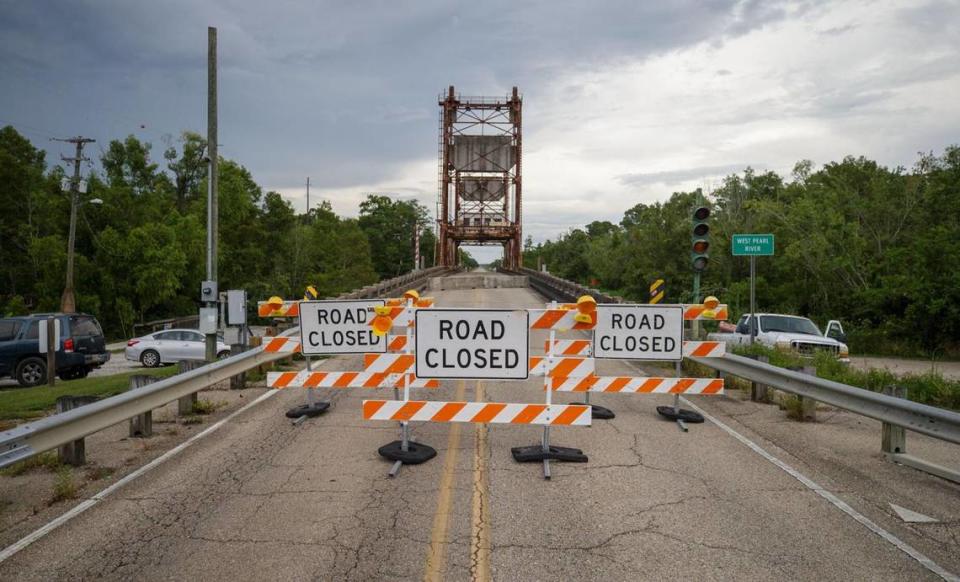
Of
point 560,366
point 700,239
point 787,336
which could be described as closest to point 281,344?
point 560,366

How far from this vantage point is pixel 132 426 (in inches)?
319

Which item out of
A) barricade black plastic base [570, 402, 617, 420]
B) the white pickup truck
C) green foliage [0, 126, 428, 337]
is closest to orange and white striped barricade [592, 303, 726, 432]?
barricade black plastic base [570, 402, 617, 420]

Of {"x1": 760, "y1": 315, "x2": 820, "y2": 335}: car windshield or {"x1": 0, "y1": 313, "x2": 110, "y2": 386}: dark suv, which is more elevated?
{"x1": 760, "y1": 315, "x2": 820, "y2": 335}: car windshield

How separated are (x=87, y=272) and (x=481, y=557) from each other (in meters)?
42.8

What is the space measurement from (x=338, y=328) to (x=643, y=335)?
4.32 meters

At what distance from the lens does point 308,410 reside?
934 cm

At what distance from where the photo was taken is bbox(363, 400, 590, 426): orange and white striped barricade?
6.83 meters

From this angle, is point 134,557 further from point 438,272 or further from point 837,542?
point 438,272

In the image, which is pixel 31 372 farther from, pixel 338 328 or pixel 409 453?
pixel 409 453

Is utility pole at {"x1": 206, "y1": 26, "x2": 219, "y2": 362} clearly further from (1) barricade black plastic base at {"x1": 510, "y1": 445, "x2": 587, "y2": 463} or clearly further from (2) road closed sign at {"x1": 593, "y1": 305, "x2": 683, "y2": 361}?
(1) barricade black plastic base at {"x1": 510, "y1": 445, "x2": 587, "y2": 463}

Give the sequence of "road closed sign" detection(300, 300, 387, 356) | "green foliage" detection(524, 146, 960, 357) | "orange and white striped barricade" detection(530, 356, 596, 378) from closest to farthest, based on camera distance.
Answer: "orange and white striped barricade" detection(530, 356, 596, 378) → "road closed sign" detection(300, 300, 387, 356) → "green foliage" detection(524, 146, 960, 357)

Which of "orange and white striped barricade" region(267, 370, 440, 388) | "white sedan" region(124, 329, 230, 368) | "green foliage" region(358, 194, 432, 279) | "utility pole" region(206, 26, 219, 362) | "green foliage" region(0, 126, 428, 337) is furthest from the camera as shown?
"green foliage" region(358, 194, 432, 279)

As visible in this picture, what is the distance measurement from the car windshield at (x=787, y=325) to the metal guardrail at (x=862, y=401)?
292 inches

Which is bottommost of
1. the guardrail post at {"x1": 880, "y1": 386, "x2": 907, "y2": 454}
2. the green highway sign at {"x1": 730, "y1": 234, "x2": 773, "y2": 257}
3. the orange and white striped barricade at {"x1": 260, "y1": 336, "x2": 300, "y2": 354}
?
the guardrail post at {"x1": 880, "y1": 386, "x2": 907, "y2": 454}
